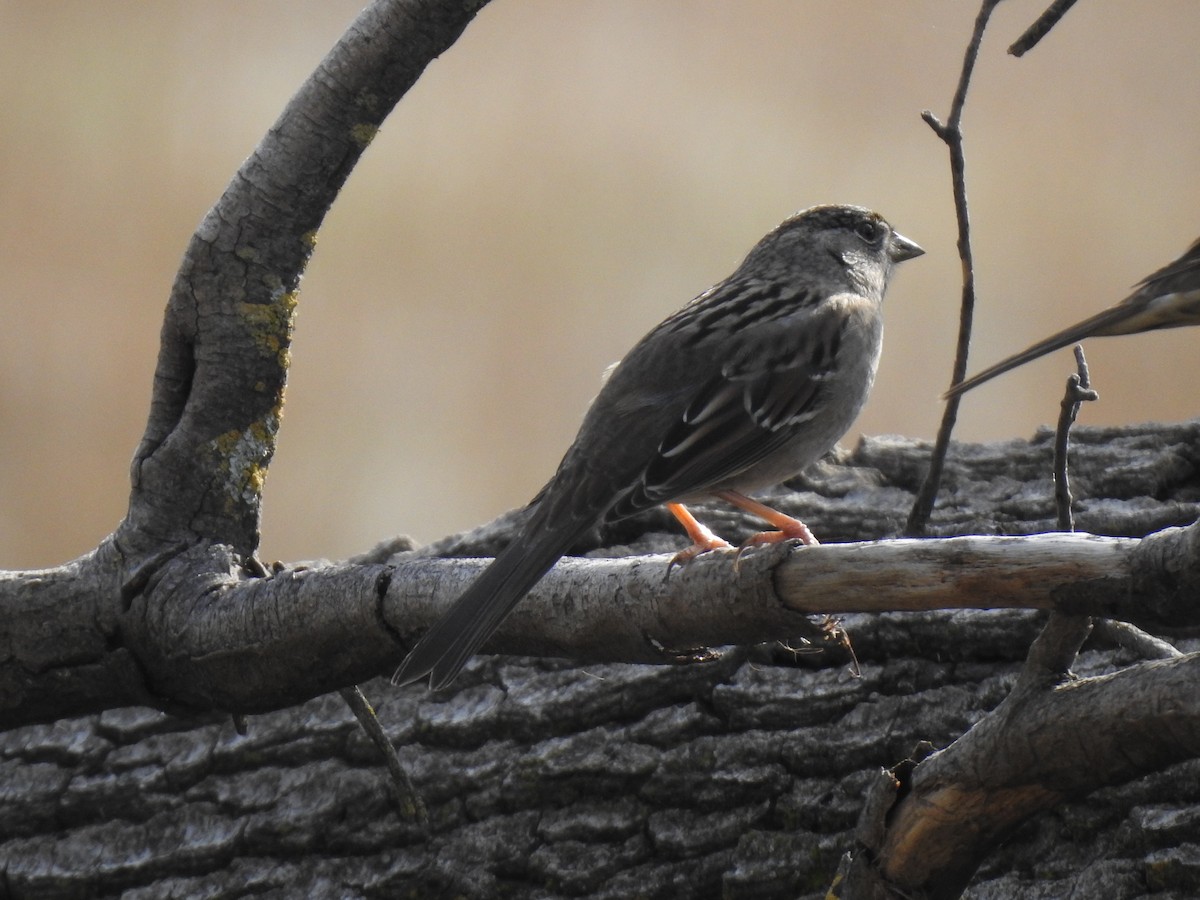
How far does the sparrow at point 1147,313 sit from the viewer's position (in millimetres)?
2490

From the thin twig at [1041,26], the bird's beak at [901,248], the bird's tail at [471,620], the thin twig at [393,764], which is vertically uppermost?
the bird's beak at [901,248]

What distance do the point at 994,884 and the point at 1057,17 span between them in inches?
70.8

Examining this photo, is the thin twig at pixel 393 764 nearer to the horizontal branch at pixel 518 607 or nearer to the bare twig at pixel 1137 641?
the horizontal branch at pixel 518 607

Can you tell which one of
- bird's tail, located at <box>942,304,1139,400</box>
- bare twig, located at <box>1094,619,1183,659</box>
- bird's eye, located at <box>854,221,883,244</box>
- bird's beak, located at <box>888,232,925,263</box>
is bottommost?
bare twig, located at <box>1094,619,1183,659</box>

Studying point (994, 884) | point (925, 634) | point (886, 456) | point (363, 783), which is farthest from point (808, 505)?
point (363, 783)

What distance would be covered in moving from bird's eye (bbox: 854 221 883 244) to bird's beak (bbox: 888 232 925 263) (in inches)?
2.8

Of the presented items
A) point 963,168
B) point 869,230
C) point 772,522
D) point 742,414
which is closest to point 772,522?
point 772,522

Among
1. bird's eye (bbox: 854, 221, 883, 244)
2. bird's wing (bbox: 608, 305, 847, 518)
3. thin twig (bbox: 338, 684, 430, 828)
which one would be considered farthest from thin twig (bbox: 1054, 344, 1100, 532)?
bird's eye (bbox: 854, 221, 883, 244)

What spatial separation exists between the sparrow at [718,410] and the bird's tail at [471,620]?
0.12 feet

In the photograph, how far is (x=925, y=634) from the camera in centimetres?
326

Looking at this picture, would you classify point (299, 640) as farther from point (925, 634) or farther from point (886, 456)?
point (886, 456)

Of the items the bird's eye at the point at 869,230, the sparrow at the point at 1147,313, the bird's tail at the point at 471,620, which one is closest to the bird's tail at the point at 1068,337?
the sparrow at the point at 1147,313

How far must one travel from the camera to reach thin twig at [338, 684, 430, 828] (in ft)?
9.62

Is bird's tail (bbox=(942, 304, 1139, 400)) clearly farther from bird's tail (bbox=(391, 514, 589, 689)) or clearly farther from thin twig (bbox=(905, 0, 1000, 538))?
bird's tail (bbox=(391, 514, 589, 689))
